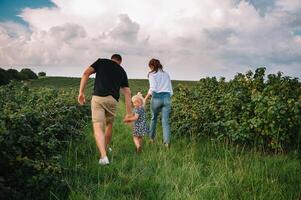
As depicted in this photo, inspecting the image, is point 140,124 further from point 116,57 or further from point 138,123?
point 116,57

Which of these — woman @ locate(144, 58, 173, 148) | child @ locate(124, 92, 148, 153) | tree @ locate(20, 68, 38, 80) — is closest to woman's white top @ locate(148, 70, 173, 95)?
woman @ locate(144, 58, 173, 148)

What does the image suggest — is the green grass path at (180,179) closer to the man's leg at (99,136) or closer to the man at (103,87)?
the man's leg at (99,136)

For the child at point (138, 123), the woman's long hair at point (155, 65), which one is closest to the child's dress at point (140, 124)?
the child at point (138, 123)

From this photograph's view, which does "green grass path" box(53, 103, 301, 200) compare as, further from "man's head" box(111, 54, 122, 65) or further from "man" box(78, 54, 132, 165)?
"man's head" box(111, 54, 122, 65)

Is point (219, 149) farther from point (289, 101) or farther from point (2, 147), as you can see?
point (2, 147)

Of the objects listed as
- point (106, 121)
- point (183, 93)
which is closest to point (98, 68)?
point (106, 121)

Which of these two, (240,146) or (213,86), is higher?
(213,86)

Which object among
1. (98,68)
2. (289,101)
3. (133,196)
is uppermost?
(98,68)

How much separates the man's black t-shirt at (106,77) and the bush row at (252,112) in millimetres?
2660

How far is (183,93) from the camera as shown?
14.4 metres

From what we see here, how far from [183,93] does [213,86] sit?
1.23 metres

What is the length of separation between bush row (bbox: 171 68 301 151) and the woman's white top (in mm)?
1206

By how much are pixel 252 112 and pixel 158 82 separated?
2536 mm

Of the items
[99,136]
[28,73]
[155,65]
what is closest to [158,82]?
[155,65]
